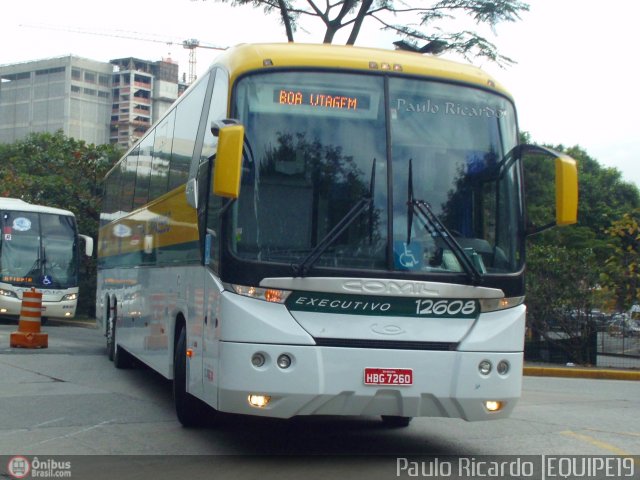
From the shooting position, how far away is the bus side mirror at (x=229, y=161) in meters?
7.46

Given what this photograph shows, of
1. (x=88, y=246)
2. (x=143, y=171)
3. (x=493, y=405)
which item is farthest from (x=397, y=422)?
(x=88, y=246)

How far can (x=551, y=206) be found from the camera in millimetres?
44938

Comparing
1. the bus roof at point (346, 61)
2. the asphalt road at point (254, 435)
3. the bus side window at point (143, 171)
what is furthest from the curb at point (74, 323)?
the bus roof at point (346, 61)

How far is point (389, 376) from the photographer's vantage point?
784 centimetres

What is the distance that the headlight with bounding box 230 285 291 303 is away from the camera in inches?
308

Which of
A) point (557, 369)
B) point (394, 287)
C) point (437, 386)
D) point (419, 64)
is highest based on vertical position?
point (419, 64)

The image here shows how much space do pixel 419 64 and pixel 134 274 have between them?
6822mm

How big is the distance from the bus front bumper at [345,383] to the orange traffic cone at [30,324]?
37.7 feet

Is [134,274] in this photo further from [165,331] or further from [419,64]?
[419,64]

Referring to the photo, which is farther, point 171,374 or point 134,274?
point 134,274

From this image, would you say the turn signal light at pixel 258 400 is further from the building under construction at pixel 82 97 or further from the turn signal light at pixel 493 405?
the building under construction at pixel 82 97

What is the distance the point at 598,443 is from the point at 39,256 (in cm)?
2299

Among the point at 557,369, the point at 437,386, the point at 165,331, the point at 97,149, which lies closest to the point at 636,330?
the point at 557,369

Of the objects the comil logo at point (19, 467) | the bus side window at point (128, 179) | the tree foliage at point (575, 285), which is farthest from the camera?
the tree foliage at point (575, 285)
